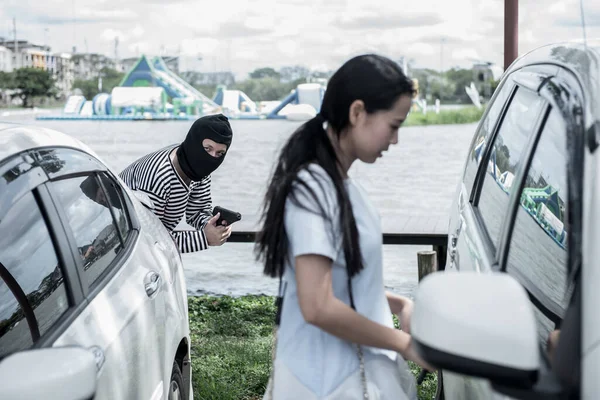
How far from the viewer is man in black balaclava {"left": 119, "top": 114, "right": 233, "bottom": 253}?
4.18 metres

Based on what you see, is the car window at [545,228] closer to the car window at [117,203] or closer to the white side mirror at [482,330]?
the white side mirror at [482,330]

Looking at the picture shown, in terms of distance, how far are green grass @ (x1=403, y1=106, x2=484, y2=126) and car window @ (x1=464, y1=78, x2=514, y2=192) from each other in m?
60.7

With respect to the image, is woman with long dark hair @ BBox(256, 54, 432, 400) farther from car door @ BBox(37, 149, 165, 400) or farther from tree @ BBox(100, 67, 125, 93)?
tree @ BBox(100, 67, 125, 93)

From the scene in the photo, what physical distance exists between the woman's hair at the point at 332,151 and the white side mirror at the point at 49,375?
1.62 feet

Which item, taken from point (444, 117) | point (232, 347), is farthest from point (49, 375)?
point (444, 117)

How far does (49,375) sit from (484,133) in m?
2.38

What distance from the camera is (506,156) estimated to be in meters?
3.02

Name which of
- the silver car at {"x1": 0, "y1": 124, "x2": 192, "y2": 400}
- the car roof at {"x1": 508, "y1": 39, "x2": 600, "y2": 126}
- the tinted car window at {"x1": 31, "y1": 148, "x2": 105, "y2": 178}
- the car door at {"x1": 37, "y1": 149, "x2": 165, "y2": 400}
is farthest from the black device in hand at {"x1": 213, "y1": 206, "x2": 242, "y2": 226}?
the car roof at {"x1": 508, "y1": 39, "x2": 600, "y2": 126}

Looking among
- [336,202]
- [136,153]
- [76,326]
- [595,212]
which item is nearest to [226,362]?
[76,326]

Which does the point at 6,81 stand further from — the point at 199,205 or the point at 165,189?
the point at 165,189

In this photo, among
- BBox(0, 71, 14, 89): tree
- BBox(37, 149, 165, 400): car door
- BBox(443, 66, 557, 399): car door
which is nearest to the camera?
BBox(37, 149, 165, 400): car door

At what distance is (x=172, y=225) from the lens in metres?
4.31

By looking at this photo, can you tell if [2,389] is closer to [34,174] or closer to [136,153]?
[34,174]

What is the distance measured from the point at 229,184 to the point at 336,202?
84.0 ft
